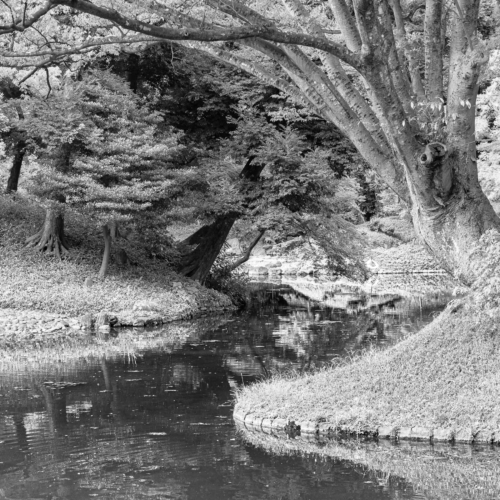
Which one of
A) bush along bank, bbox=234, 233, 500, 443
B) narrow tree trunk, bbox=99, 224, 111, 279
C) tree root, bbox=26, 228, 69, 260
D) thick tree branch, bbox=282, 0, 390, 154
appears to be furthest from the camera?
tree root, bbox=26, 228, 69, 260

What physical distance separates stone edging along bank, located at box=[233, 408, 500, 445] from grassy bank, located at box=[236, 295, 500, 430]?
65 millimetres

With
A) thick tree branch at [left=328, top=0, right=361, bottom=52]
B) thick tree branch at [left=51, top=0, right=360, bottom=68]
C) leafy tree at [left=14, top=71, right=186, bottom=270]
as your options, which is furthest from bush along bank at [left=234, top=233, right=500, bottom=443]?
leafy tree at [left=14, top=71, right=186, bottom=270]

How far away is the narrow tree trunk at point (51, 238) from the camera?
24.3m

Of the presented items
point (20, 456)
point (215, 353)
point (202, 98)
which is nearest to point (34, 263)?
point (202, 98)

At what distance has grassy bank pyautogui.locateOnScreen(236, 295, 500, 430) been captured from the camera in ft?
30.1

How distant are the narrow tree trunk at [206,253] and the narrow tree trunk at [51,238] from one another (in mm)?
3755

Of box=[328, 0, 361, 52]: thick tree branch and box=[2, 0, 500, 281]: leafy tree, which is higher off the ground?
box=[328, 0, 361, 52]: thick tree branch

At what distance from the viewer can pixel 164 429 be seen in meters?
10.1

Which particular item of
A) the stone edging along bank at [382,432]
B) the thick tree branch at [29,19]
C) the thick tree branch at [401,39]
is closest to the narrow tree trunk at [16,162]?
the thick tree branch at [401,39]

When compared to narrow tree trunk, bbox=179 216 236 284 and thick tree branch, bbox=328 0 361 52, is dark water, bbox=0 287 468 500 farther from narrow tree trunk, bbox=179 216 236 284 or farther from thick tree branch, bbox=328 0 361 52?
narrow tree trunk, bbox=179 216 236 284

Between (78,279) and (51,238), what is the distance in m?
2.43

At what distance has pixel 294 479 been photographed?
8000mm

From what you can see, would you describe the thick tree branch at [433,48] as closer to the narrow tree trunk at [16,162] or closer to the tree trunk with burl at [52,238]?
the tree trunk with burl at [52,238]

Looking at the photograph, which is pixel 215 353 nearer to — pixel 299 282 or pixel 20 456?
pixel 20 456
